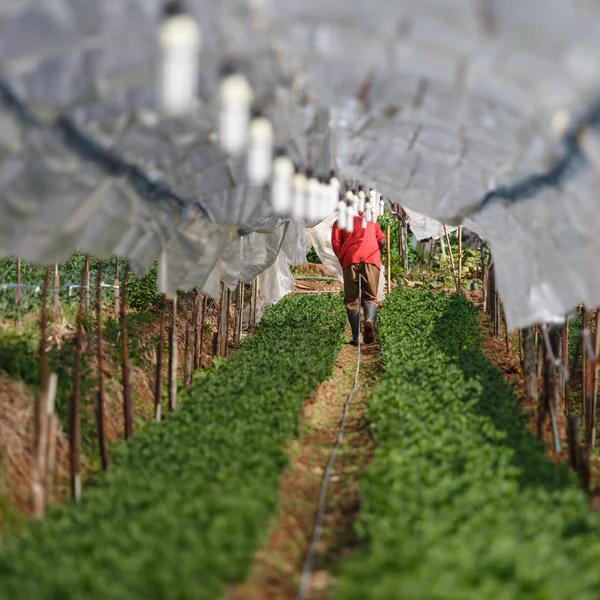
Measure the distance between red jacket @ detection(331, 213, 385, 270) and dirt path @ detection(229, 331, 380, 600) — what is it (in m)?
3.31

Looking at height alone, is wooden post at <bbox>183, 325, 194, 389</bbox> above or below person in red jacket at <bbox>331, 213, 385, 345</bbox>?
below

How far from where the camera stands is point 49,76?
4348 mm

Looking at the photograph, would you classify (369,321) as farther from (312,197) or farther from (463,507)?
(463,507)

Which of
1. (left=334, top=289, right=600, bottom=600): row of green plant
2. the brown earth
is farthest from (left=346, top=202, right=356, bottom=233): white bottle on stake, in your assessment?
the brown earth

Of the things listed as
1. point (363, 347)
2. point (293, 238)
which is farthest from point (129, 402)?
point (363, 347)

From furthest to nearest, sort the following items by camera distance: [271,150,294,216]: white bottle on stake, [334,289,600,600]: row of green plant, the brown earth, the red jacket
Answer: the red jacket → the brown earth → [271,150,294,216]: white bottle on stake → [334,289,600,600]: row of green plant

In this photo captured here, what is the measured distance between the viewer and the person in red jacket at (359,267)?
1353 cm

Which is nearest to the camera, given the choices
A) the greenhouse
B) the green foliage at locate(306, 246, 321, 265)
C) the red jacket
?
the greenhouse

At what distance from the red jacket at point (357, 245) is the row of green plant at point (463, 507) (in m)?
5.07

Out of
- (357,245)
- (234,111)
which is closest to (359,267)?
(357,245)

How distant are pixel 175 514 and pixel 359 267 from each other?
935cm

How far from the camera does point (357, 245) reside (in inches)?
533

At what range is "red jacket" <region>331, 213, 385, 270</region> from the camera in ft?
44.3

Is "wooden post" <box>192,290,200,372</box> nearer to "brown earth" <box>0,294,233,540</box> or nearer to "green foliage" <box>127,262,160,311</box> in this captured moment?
"brown earth" <box>0,294,233,540</box>
